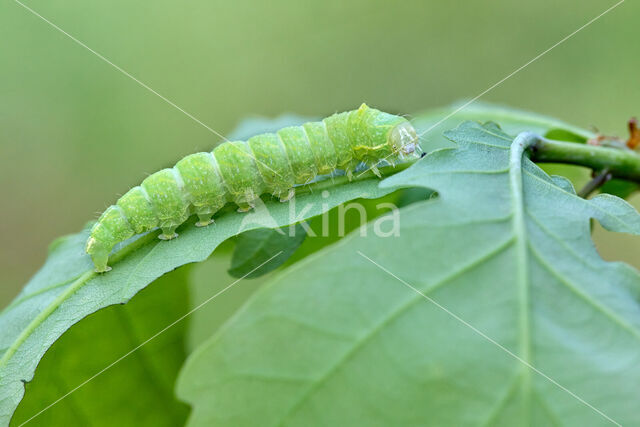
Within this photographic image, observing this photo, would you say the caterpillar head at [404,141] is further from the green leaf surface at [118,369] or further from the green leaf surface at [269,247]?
the green leaf surface at [118,369]

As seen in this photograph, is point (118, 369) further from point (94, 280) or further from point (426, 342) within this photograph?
point (426, 342)

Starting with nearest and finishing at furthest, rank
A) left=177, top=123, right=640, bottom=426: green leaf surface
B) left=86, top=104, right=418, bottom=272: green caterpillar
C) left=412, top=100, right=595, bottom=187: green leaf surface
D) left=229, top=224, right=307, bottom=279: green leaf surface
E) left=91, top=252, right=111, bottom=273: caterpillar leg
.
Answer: left=177, top=123, right=640, bottom=426: green leaf surface, left=229, top=224, right=307, bottom=279: green leaf surface, left=91, top=252, right=111, bottom=273: caterpillar leg, left=86, top=104, right=418, bottom=272: green caterpillar, left=412, top=100, right=595, bottom=187: green leaf surface

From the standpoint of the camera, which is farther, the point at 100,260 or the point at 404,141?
the point at 404,141

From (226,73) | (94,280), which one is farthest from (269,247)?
(226,73)

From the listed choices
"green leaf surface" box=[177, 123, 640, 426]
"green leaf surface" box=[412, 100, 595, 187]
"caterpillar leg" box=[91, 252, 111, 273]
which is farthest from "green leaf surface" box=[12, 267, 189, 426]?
"green leaf surface" box=[412, 100, 595, 187]

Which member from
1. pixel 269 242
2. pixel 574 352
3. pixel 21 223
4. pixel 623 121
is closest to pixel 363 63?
pixel 623 121

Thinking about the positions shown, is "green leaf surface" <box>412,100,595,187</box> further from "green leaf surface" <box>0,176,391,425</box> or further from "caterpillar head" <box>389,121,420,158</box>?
"green leaf surface" <box>0,176,391,425</box>

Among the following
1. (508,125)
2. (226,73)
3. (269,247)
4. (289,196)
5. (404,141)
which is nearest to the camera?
(269,247)
